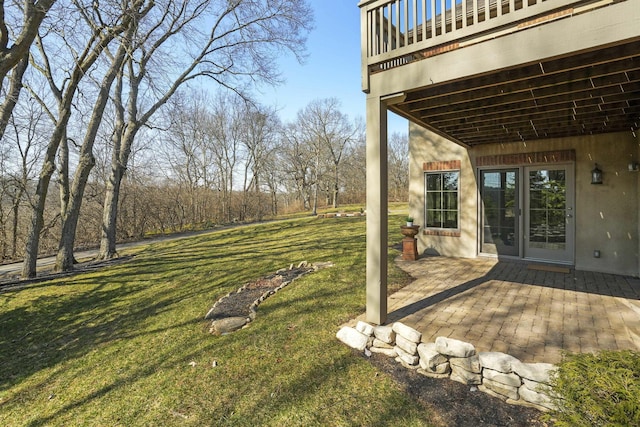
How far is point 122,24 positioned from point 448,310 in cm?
894

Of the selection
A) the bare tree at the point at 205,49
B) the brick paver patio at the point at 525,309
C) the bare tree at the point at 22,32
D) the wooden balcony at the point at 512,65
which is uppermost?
the bare tree at the point at 205,49

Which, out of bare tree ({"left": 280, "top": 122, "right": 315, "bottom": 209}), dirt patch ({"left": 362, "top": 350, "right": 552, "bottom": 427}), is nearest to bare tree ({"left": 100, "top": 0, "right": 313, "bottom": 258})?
dirt patch ({"left": 362, "top": 350, "right": 552, "bottom": 427})

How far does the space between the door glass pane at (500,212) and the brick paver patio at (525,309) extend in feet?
2.75

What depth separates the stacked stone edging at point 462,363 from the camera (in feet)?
7.64

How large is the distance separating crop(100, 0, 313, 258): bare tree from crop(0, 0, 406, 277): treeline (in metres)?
0.04

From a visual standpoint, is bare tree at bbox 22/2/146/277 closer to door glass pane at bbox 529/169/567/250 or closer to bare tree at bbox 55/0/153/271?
bare tree at bbox 55/0/153/271

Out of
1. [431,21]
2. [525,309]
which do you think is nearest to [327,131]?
[431,21]

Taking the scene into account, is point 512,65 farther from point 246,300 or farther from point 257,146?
point 257,146

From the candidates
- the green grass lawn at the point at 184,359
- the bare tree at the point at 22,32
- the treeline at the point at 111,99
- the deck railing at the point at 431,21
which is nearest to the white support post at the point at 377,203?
the deck railing at the point at 431,21

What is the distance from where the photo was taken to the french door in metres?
5.82

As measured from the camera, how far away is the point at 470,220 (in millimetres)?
6727

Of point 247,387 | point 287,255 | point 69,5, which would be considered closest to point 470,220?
point 287,255

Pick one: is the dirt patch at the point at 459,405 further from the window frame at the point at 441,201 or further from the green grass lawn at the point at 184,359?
the window frame at the point at 441,201

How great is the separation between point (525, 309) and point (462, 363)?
172 cm
